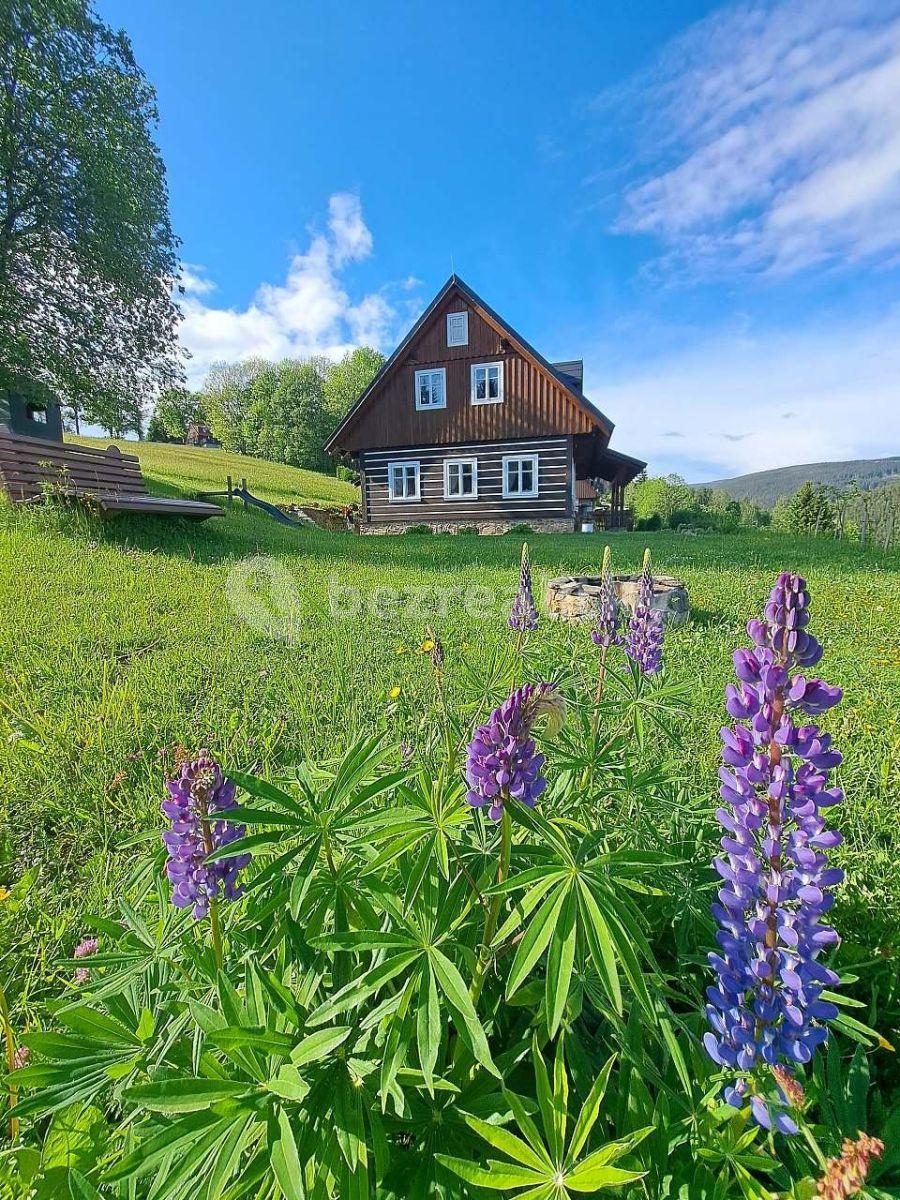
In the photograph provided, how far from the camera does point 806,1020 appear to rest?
83 cm

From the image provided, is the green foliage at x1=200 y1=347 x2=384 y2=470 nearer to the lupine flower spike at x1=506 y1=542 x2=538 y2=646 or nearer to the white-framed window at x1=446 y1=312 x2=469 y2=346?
the white-framed window at x1=446 y1=312 x2=469 y2=346

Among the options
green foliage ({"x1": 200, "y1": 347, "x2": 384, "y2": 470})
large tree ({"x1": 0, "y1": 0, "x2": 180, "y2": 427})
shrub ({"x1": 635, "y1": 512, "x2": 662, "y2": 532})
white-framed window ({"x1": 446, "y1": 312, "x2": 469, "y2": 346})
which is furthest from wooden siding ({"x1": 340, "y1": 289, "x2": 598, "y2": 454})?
green foliage ({"x1": 200, "y1": 347, "x2": 384, "y2": 470})

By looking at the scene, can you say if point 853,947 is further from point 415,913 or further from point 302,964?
point 302,964

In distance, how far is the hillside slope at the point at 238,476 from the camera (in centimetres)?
2996

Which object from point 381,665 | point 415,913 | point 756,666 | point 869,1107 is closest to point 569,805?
point 415,913

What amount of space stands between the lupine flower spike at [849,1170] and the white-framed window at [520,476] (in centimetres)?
1923

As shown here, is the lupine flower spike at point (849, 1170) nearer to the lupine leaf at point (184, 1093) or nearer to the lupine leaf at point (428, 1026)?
the lupine leaf at point (428, 1026)

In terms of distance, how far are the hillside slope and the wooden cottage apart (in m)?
10.6

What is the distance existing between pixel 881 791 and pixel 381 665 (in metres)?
2.93

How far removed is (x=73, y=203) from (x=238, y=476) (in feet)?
65.3

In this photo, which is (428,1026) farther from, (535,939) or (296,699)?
(296,699)

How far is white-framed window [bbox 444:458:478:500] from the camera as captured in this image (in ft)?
66.0

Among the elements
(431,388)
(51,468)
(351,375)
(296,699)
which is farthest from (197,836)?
(351,375)

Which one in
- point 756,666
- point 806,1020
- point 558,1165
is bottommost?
point 558,1165
